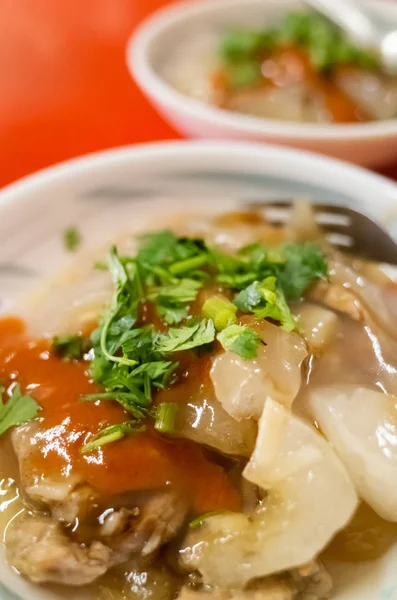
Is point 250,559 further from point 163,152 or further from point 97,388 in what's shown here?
point 163,152

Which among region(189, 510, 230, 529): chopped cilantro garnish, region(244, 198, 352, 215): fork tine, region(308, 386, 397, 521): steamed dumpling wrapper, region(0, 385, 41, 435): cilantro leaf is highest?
region(244, 198, 352, 215): fork tine

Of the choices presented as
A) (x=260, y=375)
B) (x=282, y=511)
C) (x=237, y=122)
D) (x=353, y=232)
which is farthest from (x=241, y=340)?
(x=237, y=122)

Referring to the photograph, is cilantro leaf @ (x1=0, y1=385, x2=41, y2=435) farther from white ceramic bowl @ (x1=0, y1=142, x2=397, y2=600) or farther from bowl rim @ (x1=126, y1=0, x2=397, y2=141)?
bowl rim @ (x1=126, y1=0, x2=397, y2=141)

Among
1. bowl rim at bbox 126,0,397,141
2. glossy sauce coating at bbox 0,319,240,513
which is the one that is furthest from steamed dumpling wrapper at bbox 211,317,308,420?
bowl rim at bbox 126,0,397,141

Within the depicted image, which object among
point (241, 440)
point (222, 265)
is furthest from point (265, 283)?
point (241, 440)

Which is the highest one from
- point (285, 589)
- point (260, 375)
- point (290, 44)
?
point (290, 44)

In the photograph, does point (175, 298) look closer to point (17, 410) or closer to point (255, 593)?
point (17, 410)
